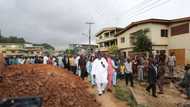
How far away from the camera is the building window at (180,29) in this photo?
28216 mm

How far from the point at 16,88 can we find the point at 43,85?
0.95 m

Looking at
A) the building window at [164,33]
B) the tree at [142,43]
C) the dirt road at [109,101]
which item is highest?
the building window at [164,33]

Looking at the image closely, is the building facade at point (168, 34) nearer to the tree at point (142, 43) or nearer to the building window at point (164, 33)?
the building window at point (164, 33)

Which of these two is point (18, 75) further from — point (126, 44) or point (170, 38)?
point (126, 44)

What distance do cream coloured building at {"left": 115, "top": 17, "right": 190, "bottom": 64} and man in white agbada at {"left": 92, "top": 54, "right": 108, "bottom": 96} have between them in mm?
17377

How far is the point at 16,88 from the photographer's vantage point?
10.1 m

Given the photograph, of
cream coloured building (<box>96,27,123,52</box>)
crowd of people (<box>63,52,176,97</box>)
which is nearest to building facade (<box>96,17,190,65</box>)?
cream coloured building (<box>96,27,123,52</box>)

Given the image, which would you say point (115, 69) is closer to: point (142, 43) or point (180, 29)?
point (180, 29)

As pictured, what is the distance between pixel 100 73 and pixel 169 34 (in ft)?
76.2

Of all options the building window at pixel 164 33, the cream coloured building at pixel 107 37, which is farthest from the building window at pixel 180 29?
the cream coloured building at pixel 107 37

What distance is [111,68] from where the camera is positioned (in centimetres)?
1227

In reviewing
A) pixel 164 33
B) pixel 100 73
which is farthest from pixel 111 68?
pixel 164 33

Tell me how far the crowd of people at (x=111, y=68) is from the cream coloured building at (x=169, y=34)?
10.9m

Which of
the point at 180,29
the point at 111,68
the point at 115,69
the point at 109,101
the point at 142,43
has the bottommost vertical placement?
the point at 109,101
